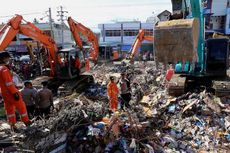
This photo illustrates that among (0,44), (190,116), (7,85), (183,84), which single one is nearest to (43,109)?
(7,85)

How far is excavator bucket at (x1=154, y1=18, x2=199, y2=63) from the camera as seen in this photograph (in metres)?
6.90

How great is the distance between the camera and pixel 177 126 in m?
8.38

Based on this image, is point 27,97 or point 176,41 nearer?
point 176,41

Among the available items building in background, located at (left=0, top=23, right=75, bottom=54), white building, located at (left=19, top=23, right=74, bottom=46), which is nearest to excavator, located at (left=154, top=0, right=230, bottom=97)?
building in background, located at (left=0, top=23, right=75, bottom=54)

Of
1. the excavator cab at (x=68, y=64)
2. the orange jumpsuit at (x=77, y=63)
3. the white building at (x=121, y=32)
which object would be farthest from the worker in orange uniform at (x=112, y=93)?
the white building at (x=121, y=32)

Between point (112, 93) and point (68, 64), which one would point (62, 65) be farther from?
point (112, 93)

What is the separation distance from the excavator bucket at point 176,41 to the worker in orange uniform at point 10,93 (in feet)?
10.8

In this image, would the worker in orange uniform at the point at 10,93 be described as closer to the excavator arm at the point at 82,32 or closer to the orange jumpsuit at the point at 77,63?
the orange jumpsuit at the point at 77,63

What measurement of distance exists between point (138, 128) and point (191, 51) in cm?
208

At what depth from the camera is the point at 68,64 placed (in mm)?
14797

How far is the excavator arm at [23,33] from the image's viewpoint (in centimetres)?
1067

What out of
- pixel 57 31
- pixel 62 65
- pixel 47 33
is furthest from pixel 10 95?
pixel 57 31

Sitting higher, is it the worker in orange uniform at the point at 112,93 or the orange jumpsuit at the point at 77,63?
the orange jumpsuit at the point at 77,63

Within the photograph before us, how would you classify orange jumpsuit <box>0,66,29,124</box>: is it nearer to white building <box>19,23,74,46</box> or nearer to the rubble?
the rubble
